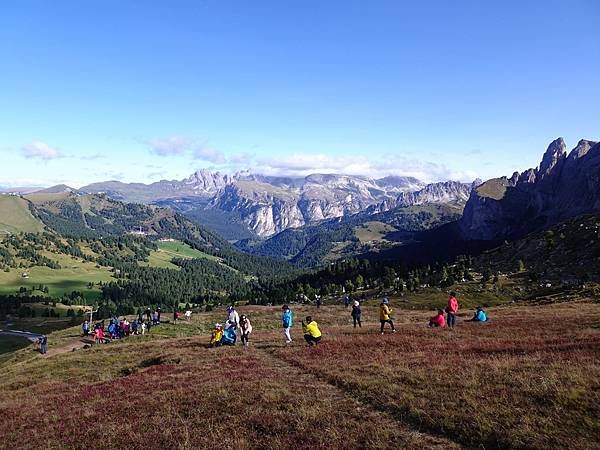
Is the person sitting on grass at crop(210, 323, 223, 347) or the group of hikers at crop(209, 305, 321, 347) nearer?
the group of hikers at crop(209, 305, 321, 347)

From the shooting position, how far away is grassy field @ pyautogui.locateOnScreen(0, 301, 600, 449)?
15.4 meters

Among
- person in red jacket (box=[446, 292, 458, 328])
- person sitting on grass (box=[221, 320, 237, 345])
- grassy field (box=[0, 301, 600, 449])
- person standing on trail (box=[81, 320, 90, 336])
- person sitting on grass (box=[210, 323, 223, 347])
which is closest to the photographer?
grassy field (box=[0, 301, 600, 449])

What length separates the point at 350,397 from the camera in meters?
20.9

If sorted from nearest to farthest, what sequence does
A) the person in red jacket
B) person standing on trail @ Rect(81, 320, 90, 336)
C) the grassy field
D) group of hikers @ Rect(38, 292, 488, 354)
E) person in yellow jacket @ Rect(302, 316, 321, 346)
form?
1. the grassy field
2. person in yellow jacket @ Rect(302, 316, 321, 346)
3. group of hikers @ Rect(38, 292, 488, 354)
4. the person in red jacket
5. person standing on trail @ Rect(81, 320, 90, 336)

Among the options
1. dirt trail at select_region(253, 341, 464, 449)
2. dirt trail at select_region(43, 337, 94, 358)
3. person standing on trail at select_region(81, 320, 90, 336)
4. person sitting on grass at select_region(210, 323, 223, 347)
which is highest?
dirt trail at select_region(253, 341, 464, 449)

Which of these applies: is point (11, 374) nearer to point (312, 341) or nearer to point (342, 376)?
point (312, 341)

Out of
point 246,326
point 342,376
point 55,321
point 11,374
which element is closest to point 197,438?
point 342,376

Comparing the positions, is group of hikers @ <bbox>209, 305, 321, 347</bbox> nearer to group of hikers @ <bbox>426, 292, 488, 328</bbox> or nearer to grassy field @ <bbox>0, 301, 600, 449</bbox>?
grassy field @ <bbox>0, 301, 600, 449</bbox>

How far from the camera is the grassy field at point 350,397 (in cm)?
1537

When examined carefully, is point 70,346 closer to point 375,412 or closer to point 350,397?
point 350,397

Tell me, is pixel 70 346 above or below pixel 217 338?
below

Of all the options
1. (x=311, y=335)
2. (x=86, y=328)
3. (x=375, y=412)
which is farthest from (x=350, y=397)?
(x=86, y=328)

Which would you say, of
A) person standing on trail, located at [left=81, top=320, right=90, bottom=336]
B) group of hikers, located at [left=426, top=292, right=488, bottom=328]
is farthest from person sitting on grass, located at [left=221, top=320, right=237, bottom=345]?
→ person standing on trail, located at [left=81, top=320, right=90, bottom=336]

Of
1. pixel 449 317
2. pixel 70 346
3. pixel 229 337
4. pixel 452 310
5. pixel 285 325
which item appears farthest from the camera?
pixel 70 346
